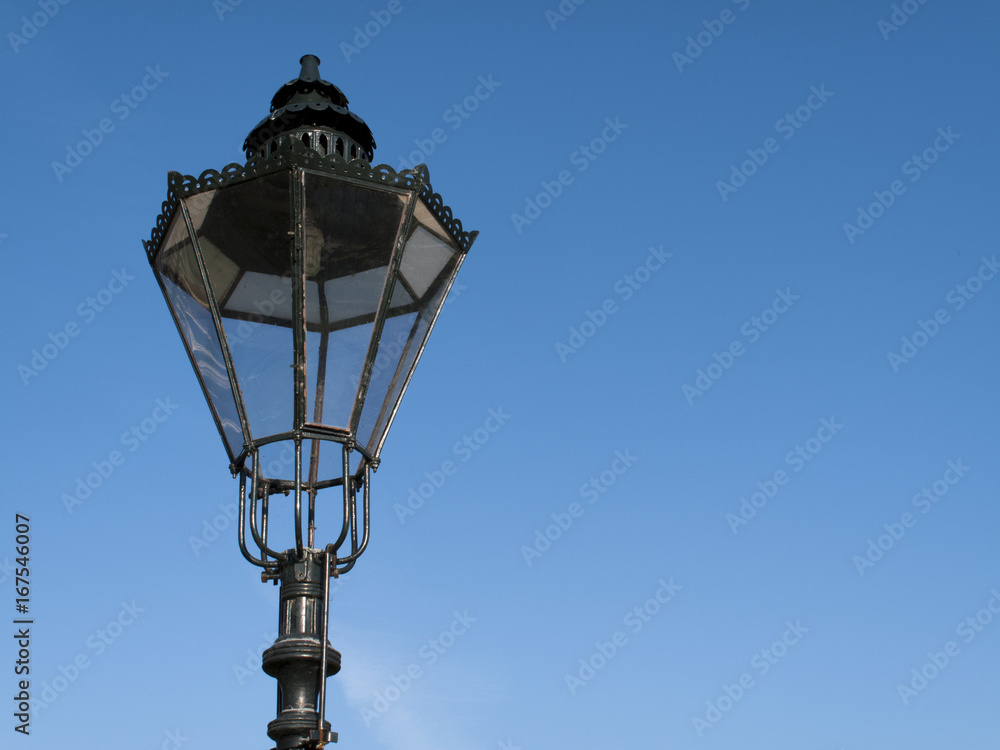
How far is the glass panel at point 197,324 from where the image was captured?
13.0 ft

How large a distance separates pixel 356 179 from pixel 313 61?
998 mm

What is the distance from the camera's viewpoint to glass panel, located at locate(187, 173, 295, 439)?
3.90 meters

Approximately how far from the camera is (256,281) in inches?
158

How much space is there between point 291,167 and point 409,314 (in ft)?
2.35

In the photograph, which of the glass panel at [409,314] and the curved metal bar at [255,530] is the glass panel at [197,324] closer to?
the curved metal bar at [255,530]

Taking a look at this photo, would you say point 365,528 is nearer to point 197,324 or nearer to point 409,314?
point 409,314

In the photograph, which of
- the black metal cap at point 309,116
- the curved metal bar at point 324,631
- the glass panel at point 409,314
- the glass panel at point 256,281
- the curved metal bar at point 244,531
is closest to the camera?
the curved metal bar at point 324,631

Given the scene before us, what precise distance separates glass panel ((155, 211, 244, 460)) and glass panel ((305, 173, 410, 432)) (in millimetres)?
334

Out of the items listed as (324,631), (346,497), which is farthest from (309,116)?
(324,631)

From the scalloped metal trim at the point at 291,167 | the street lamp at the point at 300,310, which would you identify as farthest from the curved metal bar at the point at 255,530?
the scalloped metal trim at the point at 291,167

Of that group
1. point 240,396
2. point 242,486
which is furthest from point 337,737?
point 240,396

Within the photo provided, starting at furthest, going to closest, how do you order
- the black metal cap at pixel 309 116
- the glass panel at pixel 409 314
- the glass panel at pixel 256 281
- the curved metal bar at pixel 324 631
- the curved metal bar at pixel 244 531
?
1. the black metal cap at pixel 309 116
2. the glass panel at pixel 409 314
3. the glass panel at pixel 256 281
4. the curved metal bar at pixel 244 531
5. the curved metal bar at pixel 324 631

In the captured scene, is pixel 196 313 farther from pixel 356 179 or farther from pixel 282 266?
pixel 356 179

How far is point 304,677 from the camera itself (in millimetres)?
3527
